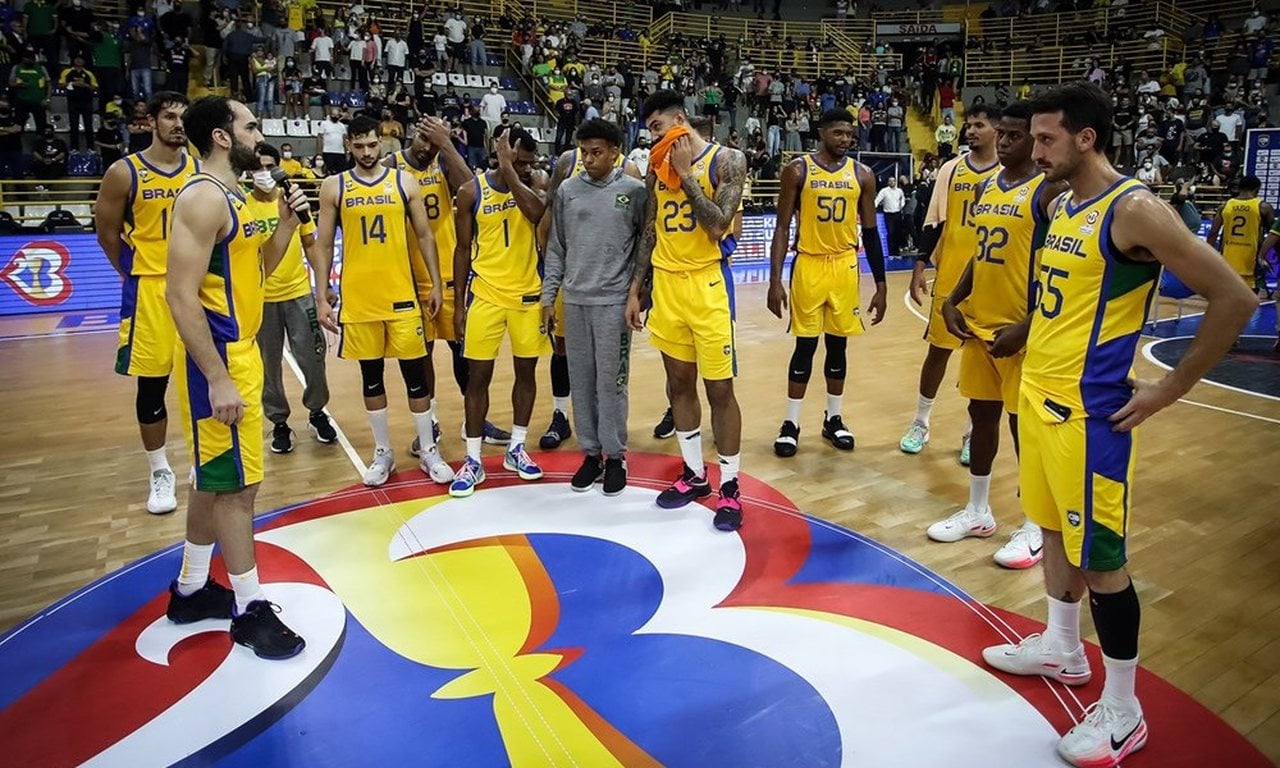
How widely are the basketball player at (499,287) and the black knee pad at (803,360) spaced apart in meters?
1.75

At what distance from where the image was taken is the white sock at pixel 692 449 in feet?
15.6

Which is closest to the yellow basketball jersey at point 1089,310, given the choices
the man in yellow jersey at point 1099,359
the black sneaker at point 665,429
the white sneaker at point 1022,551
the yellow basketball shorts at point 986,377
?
the man in yellow jersey at point 1099,359

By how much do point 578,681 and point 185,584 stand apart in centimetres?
171

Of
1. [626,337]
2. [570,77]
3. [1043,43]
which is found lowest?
[626,337]

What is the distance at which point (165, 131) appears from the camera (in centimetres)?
446

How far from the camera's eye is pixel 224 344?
10.5 ft

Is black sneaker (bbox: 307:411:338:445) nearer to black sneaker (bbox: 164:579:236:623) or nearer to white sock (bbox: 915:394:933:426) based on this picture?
black sneaker (bbox: 164:579:236:623)

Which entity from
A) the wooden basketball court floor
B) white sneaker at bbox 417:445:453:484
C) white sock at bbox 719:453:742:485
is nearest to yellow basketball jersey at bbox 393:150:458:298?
white sneaker at bbox 417:445:453:484

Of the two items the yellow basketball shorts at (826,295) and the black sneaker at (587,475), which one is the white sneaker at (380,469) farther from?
the yellow basketball shorts at (826,295)

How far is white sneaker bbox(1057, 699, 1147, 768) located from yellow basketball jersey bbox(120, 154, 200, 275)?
15.3 ft

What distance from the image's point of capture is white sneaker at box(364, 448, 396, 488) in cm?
512

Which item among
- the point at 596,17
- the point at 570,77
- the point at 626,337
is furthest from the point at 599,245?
the point at 596,17

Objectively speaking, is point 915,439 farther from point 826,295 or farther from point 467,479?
point 467,479

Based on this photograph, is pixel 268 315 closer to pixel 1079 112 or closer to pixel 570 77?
pixel 1079 112
